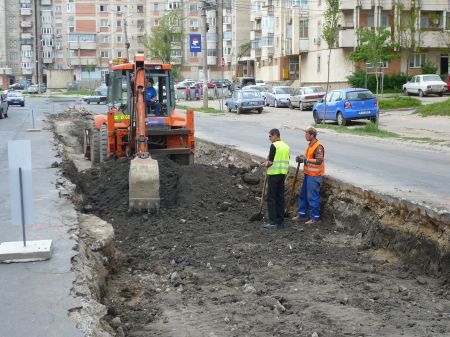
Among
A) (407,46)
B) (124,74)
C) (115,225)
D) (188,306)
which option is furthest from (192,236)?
(407,46)

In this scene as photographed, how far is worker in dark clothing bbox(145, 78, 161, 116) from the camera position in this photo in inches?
635

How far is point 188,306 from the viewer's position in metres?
7.50

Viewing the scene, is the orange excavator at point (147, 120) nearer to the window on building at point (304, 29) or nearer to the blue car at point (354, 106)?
the blue car at point (354, 106)

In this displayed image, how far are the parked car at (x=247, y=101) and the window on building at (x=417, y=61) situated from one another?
1814 cm

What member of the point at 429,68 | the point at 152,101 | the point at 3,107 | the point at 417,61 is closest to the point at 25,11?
the point at 417,61

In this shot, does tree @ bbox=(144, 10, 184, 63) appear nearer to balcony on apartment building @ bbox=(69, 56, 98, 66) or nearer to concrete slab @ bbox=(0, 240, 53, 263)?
balcony on apartment building @ bbox=(69, 56, 98, 66)

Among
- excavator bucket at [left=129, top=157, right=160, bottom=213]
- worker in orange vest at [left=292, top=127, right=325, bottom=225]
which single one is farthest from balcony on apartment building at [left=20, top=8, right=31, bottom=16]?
worker in orange vest at [left=292, top=127, right=325, bottom=225]

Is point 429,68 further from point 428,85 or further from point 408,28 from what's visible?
point 428,85

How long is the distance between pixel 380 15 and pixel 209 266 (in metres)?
49.4

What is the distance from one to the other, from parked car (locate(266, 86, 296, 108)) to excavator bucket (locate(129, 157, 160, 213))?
119 feet

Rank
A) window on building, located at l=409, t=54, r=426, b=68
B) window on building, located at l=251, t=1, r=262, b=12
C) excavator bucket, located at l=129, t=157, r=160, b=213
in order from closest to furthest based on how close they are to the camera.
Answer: excavator bucket, located at l=129, t=157, r=160, b=213
window on building, located at l=409, t=54, r=426, b=68
window on building, located at l=251, t=1, r=262, b=12

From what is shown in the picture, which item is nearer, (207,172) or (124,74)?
(207,172)

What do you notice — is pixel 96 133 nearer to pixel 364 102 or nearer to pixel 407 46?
pixel 364 102

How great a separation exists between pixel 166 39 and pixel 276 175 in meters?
66.1
